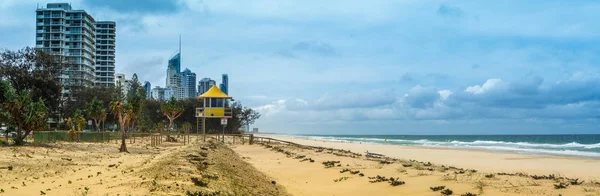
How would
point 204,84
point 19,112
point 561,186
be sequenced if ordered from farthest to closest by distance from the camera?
point 204,84
point 19,112
point 561,186

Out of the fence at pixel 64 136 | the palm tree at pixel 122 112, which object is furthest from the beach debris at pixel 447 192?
the fence at pixel 64 136

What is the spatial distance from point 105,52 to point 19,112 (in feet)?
436

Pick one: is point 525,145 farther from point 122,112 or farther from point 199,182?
point 199,182

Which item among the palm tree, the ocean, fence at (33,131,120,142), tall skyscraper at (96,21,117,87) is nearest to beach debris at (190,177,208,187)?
the palm tree

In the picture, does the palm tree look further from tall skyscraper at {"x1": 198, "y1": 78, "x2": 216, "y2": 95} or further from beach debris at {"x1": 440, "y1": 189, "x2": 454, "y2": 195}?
tall skyscraper at {"x1": 198, "y1": 78, "x2": 216, "y2": 95}

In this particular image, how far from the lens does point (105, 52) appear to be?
151625mm

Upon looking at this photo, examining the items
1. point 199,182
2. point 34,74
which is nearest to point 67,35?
point 34,74

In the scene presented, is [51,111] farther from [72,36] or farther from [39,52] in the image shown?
[72,36]

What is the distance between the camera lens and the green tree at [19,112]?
2697 centimetres

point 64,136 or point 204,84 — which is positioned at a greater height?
point 204,84

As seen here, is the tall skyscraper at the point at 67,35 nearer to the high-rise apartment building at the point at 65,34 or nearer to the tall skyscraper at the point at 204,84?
the high-rise apartment building at the point at 65,34

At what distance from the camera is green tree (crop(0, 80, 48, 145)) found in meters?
27.0

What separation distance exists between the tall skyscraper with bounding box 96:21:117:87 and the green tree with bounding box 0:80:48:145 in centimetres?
12011

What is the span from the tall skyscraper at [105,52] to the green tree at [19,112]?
394 feet
